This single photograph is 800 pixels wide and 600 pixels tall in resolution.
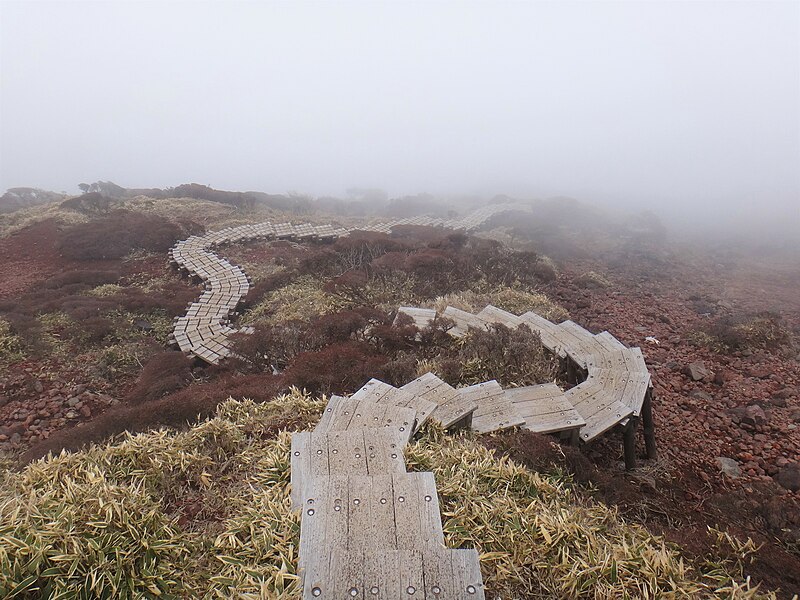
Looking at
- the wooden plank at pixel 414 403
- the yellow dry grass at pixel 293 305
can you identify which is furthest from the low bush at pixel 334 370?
the yellow dry grass at pixel 293 305

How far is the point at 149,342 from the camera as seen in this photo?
32.4 ft

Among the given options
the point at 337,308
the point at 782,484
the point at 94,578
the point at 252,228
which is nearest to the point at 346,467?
the point at 94,578

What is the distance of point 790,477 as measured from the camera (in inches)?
207

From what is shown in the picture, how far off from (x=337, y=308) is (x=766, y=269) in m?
19.5

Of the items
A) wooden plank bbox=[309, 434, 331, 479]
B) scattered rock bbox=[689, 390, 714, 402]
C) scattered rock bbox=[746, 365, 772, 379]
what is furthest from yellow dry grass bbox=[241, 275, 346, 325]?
scattered rock bbox=[746, 365, 772, 379]

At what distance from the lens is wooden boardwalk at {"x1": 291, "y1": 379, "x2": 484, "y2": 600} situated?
92.7 inches

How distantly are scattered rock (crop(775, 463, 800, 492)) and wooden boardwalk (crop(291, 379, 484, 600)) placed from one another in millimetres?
4916

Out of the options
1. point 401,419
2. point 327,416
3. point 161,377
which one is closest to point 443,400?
point 401,419

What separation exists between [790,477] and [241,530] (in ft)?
20.8

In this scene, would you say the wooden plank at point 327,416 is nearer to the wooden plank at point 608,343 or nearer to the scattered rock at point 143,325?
the wooden plank at point 608,343

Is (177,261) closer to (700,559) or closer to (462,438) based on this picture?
(462,438)

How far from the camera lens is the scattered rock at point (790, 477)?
204 inches

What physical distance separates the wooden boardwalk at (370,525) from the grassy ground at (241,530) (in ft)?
0.65

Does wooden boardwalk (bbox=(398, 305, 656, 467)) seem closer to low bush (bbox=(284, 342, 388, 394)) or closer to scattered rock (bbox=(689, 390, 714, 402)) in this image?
scattered rock (bbox=(689, 390, 714, 402))
